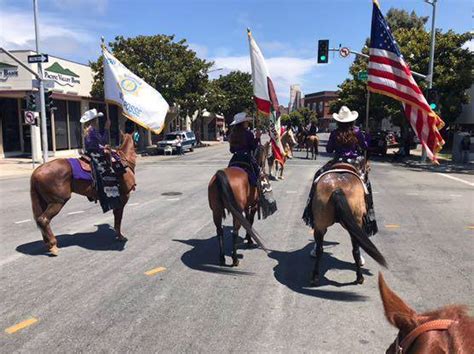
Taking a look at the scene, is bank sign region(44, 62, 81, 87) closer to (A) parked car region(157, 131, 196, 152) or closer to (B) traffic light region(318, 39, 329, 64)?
(A) parked car region(157, 131, 196, 152)

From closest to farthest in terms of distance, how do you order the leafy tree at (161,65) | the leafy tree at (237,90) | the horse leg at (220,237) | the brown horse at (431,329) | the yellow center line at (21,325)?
1. the brown horse at (431,329)
2. the yellow center line at (21,325)
3. the horse leg at (220,237)
4. the leafy tree at (161,65)
5. the leafy tree at (237,90)

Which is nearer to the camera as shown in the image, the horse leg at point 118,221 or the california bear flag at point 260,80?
the horse leg at point 118,221

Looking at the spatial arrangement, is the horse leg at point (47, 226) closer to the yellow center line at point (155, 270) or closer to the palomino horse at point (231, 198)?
the yellow center line at point (155, 270)

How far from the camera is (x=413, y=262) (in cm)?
616

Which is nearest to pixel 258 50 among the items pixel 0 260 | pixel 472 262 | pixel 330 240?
pixel 330 240

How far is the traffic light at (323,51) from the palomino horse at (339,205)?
19184mm

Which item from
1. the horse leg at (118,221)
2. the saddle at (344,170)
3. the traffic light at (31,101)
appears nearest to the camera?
the saddle at (344,170)

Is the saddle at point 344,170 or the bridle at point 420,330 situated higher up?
the saddle at point 344,170

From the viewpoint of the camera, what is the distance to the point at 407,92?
7.44m

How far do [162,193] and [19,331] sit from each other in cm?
872

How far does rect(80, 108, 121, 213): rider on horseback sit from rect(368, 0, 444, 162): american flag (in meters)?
5.30

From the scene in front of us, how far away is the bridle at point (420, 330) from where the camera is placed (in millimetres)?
1401

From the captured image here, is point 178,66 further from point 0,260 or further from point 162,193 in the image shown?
point 0,260

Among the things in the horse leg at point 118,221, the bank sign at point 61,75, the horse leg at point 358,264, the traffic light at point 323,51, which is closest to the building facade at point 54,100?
the bank sign at point 61,75
